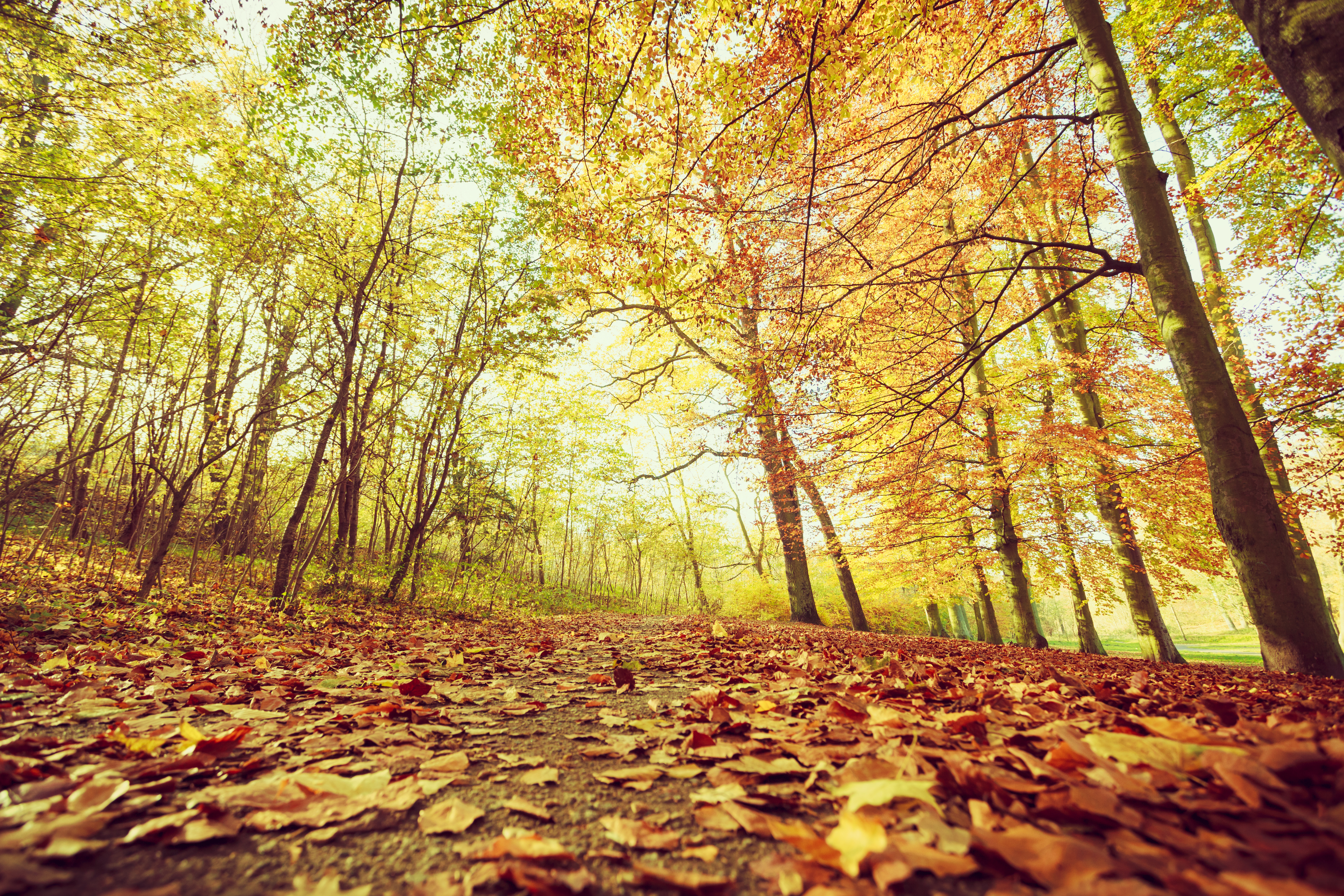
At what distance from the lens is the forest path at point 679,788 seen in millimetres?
805

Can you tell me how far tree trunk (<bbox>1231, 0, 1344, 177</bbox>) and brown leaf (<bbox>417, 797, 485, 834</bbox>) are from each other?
3955 mm

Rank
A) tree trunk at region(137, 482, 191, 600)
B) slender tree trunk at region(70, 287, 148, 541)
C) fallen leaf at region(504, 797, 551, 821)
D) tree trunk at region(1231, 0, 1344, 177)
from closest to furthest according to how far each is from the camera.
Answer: fallen leaf at region(504, 797, 551, 821)
tree trunk at region(1231, 0, 1344, 177)
tree trunk at region(137, 482, 191, 600)
slender tree trunk at region(70, 287, 148, 541)

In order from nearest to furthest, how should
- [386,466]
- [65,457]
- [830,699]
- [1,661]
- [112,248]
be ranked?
[830,699], [1,661], [112,248], [386,466], [65,457]

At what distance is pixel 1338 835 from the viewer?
0.74 meters

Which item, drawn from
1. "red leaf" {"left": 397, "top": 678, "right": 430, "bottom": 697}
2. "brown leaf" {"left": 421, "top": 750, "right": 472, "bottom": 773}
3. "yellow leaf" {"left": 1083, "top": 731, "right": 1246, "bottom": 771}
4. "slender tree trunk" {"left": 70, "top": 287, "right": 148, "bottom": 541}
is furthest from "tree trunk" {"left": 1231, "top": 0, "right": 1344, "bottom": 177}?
"slender tree trunk" {"left": 70, "top": 287, "right": 148, "bottom": 541}

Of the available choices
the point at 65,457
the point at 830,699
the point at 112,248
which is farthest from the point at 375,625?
the point at 65,457

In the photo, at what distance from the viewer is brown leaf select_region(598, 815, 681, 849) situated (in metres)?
0.99

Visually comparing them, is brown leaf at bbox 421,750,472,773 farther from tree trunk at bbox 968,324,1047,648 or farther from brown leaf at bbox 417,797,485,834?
tree trunk at bbox 968,324,1047,648

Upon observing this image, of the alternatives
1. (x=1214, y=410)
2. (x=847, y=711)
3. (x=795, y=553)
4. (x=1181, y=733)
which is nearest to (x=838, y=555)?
(x=795, y=553)

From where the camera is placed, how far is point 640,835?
3.34 feet

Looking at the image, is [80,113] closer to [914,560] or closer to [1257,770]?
[1257,770]

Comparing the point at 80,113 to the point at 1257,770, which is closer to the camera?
the point at 1257,770

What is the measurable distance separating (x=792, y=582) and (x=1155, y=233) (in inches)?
321

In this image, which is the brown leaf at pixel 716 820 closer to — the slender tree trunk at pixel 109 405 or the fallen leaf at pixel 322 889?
the fallen leaf at pixel 322 889
